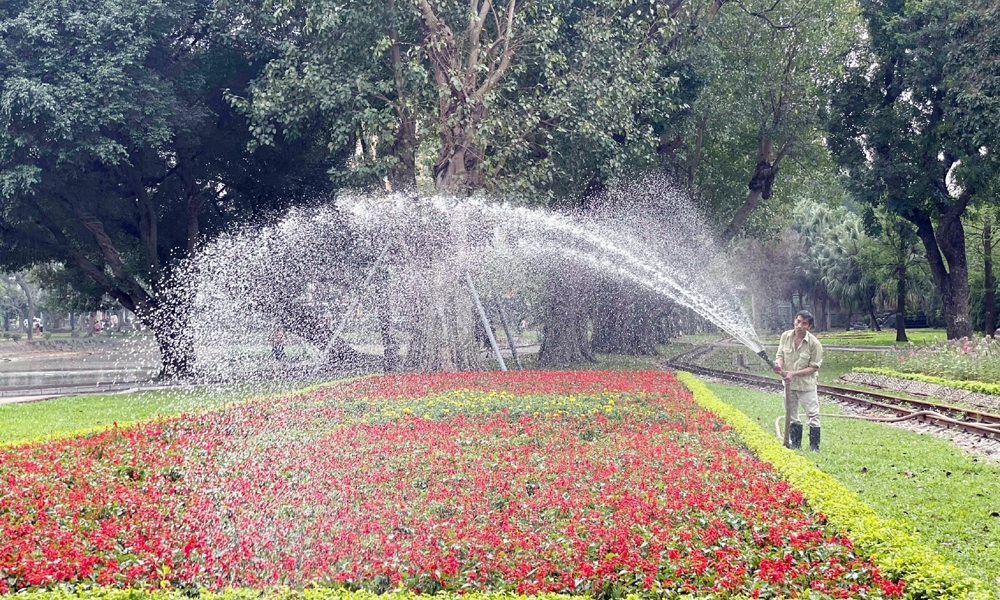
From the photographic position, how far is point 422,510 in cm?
704

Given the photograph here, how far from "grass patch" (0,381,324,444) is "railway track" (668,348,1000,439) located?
1131 cm

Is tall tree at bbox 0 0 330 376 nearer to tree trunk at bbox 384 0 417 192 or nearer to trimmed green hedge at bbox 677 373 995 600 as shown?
tree trunk at bbox 384 0 417 192

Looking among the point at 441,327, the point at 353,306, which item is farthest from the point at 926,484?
the point at 353,306

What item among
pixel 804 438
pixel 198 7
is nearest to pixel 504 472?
pixel 804 438

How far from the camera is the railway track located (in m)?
13.6

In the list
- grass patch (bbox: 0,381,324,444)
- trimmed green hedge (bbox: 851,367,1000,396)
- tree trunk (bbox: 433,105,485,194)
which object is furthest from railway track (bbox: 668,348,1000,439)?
grass patch (bbox: 0,381,324,444)

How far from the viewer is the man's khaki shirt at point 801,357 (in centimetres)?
1068

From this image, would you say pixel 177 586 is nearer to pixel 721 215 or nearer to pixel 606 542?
pixel 606 542

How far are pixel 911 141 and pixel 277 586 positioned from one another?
1043 inches

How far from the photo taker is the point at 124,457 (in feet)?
30.5

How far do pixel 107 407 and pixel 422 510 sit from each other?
12492mm

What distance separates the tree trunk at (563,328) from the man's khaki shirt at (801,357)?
54.1 feet

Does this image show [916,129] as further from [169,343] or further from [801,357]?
[169,343]

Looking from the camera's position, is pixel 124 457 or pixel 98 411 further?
pixel 98 411
